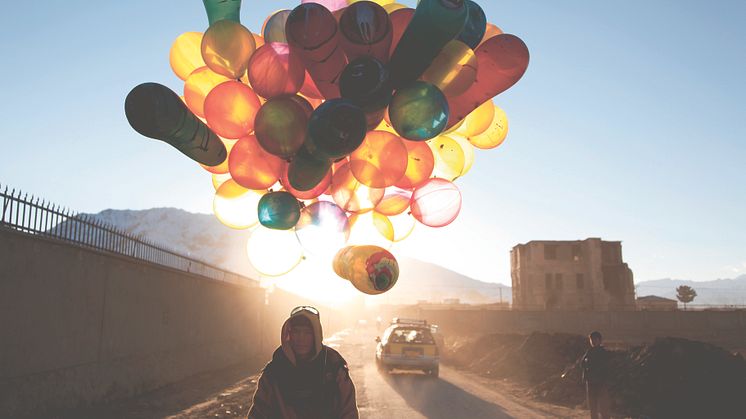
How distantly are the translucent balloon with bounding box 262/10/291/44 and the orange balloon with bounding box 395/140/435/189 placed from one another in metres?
1.30

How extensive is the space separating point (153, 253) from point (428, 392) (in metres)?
7.98

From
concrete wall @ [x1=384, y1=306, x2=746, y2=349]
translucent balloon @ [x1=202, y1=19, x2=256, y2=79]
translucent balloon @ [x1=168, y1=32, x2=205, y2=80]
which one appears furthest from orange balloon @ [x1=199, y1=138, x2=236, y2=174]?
concrete wall @ [x1=384, y1=306, x2=746, y2=349]

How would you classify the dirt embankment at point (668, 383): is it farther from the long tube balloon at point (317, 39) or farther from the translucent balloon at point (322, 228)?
the long tube balloon at point (317, 39)

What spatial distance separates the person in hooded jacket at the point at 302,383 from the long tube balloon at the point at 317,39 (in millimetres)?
1773

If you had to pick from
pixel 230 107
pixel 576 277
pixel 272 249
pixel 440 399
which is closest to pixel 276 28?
pixel 230 107

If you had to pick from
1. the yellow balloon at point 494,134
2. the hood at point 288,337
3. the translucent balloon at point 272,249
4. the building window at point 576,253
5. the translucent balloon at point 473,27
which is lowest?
the hood at point 288,337

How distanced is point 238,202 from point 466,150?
2.26 meters

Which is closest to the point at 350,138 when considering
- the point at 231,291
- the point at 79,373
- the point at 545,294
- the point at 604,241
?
the point at 79,373

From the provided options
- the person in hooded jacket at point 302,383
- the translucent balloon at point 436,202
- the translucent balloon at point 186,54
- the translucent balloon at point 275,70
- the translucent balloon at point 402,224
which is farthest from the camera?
the translucent balloon at point 402,224

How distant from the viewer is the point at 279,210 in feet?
14.4

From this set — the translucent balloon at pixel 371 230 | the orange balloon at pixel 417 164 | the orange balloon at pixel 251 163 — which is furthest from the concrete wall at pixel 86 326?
the orange balloon at pixel 417 164

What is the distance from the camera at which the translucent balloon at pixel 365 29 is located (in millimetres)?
3660

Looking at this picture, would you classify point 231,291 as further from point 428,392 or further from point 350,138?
point 350,138

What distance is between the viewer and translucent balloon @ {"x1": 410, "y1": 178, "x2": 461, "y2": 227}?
4.79 metres
